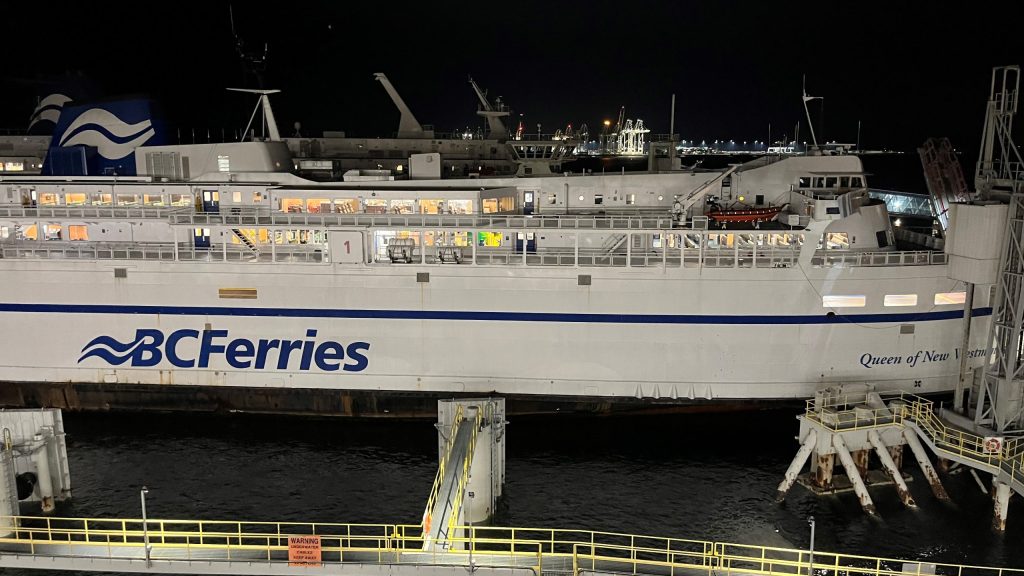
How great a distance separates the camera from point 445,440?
18.0m

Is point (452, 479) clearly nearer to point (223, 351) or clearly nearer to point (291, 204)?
point (223, 351)

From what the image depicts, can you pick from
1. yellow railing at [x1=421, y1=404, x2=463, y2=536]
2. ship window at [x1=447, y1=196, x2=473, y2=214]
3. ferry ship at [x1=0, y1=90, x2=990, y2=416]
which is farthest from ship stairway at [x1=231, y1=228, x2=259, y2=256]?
yellow railing at [x1=421, y1=404, x2=463, y2=536]

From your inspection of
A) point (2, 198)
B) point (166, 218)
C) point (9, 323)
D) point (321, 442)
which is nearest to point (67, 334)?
point (9, 323)

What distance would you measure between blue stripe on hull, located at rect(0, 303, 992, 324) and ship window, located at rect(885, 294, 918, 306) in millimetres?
314

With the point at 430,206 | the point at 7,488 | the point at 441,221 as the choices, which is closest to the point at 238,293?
the point at 441,221

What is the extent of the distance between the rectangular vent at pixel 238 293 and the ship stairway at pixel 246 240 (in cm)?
131

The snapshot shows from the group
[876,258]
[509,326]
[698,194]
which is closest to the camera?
[876,258]

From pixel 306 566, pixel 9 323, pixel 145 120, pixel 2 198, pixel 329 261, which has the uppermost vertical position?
pixel 145 120

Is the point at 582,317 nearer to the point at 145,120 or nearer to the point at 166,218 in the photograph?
the point at 166,218

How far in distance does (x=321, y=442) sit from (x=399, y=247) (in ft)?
19.7

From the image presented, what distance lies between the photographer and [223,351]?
77.7 feet

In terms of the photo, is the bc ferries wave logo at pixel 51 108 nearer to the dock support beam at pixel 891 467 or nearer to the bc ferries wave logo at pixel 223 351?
the bc ferries wave logo at pixel 223 351

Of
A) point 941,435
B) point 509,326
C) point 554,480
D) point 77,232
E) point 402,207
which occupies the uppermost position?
point 402,207

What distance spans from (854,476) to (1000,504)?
294 centimetres
